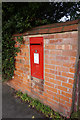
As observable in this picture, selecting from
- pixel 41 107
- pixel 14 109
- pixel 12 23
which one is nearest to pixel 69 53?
pixel 41 107

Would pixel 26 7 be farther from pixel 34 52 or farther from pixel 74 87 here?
pixel 74 87

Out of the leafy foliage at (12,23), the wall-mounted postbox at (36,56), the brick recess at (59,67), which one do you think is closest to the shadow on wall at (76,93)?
the brick recess at (59,67)

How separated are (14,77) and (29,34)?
1.79 m

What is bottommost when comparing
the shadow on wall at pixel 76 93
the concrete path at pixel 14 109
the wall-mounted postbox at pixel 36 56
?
the concrete path at pixel 14 109

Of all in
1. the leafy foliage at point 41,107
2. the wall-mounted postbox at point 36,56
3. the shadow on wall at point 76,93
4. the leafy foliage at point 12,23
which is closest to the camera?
the shadow on wall at point 76,93

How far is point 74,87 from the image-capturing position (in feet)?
6.91

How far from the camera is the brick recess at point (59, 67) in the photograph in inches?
81.1

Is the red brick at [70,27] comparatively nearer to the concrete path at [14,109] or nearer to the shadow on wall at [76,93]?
the shadow on wall at [76,93]

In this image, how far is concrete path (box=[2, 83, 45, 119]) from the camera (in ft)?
8.16

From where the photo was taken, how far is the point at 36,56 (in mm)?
2779

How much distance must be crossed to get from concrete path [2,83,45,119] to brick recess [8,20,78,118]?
41 cm

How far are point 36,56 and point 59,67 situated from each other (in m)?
0.75

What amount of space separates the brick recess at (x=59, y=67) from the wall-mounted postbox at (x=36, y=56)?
126mm

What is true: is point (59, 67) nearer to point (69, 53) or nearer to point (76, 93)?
point (69, 53)
